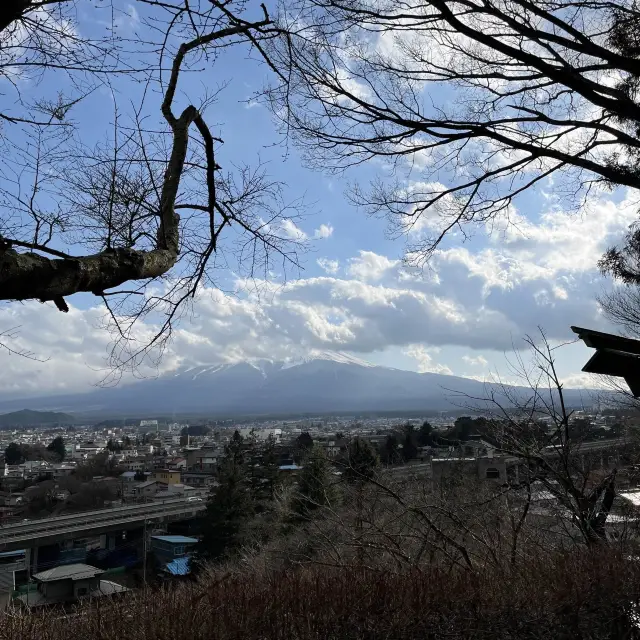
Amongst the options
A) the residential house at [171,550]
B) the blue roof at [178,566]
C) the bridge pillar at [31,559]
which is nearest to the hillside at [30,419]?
the residential house at [171,550]

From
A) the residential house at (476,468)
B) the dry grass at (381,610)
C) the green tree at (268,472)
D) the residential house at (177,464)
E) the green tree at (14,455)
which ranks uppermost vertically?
the dry grass at (381,610)

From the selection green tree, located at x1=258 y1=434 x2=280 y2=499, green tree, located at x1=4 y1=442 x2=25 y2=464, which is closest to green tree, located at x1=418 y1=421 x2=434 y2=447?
green tree, located at x1=258 y1=434 x2=280 y2=499

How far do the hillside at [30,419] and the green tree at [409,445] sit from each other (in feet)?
396

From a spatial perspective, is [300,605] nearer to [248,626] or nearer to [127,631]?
[248,626]

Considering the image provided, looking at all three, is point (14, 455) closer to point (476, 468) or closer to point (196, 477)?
point (196, 477)

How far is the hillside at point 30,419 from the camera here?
13825 cm

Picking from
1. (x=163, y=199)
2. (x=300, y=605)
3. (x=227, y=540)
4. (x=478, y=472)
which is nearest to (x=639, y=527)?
(x=300, y=605)

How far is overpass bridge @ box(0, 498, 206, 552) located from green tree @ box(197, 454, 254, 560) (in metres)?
3.25

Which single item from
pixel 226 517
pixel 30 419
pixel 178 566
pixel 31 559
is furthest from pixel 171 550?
pixel 30 419

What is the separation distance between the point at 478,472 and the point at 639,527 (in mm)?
6462

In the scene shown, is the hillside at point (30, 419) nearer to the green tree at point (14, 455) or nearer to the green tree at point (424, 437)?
the green tree at point (14, 455)

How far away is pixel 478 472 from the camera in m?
11.8

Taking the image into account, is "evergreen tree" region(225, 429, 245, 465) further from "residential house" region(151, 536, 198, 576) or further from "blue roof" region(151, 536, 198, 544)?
"blue roof" region(151, 536, 198, 544)

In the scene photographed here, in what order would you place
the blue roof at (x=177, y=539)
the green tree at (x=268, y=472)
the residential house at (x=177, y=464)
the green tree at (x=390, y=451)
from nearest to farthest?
the blue roof at (x=177, y=539) → the green tree at (x=268, y=472) → the green tree at (x=390, y=451) → the residential house at (x=177, y=464)
